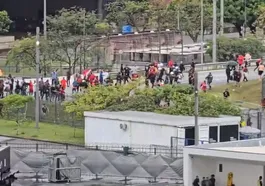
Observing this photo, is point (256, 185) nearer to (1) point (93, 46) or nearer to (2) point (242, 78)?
(2) point (242, 78)

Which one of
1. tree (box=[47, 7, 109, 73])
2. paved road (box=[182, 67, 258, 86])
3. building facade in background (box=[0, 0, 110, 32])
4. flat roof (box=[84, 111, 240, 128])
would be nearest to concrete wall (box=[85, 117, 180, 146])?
flat roof (box=[84, 111, 240, 128])

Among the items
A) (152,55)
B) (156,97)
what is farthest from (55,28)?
(156,97)

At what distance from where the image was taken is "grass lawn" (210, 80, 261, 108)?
54.8 metres

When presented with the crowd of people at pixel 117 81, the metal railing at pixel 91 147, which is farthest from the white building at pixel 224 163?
the crowd of people at pixel 117 81

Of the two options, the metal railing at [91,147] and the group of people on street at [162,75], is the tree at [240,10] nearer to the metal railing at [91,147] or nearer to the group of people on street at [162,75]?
the group of people on street at [162,75]

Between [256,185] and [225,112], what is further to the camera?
[225,112]

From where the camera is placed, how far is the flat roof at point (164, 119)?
41.5 metres

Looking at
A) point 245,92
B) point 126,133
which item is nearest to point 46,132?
point 126,133

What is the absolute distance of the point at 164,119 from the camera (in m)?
42.5

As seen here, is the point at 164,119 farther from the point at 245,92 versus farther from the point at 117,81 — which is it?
the point at 117,81

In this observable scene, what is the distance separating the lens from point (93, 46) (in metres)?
73.9

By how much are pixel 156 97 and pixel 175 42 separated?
133 feet

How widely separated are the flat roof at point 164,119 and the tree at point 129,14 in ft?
165

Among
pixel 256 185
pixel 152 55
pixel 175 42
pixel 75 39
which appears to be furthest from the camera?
pixel 175 42
